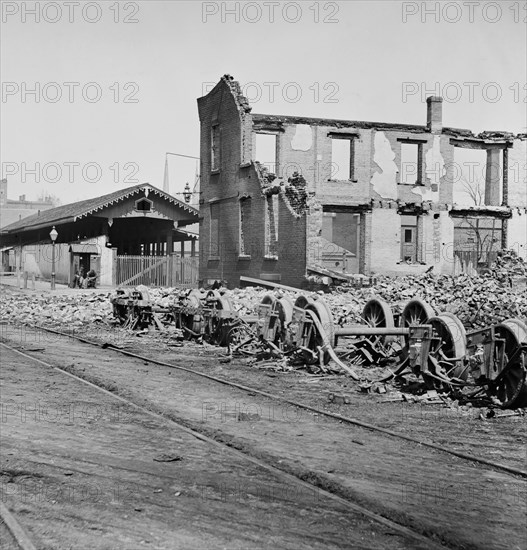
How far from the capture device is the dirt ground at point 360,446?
4531mm

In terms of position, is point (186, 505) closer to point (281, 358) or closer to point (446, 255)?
point (281, 358)

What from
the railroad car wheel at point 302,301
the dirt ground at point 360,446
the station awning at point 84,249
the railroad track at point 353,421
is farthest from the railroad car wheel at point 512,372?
the station awning at point 84,249

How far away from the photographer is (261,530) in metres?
4.30

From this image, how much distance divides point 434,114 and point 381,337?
78.2ft

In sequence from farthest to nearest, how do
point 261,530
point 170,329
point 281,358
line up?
point 170,329 < point 281,358 < point 261,530

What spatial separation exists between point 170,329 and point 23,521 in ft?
42.7

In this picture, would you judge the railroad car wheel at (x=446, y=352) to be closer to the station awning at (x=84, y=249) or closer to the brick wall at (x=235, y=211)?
the brick wall at (x=235, y=211)

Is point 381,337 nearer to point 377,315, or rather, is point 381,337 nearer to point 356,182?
point 377,315

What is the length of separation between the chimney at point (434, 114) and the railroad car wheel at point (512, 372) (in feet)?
87.3

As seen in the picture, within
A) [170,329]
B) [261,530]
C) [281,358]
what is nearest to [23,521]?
[261,530]

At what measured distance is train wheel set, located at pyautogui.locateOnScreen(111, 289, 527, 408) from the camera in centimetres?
814

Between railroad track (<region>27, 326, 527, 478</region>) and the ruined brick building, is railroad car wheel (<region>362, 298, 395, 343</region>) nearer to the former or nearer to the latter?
railroad track (<region>27, 326, 527, 478</region>)

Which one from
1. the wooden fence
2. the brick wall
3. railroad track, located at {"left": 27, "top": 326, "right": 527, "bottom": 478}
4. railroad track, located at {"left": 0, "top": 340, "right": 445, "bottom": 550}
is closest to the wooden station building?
the wooden fence

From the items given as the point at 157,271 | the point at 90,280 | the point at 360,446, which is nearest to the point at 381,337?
the point at 360,446
